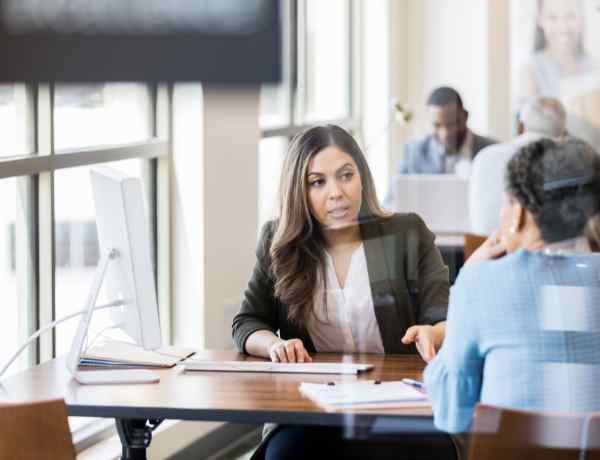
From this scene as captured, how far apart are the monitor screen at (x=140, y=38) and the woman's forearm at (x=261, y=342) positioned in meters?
1.49

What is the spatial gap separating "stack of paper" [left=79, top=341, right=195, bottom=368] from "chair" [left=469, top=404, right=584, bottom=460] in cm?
84

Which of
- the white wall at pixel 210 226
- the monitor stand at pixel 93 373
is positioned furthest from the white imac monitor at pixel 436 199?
the monitor stand at pixel 93 373

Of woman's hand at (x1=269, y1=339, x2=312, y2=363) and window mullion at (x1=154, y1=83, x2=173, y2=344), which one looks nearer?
window mullion at (x1=154, y1=83, x2=173, y2=344)

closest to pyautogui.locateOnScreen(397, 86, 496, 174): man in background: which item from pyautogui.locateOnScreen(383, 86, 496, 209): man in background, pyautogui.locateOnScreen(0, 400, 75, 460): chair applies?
pyautogui.locateOnScreen(383, 86, 496, 209): man in background

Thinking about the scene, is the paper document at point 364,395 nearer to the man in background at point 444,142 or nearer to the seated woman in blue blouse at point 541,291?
the seated woman in blue blouse at point 541,291

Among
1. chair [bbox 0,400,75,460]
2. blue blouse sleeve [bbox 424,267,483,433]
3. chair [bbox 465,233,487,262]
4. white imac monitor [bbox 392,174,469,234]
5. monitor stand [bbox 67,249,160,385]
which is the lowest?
chair [bbox 0,400,75,460]

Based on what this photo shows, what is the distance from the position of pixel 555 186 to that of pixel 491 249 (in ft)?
0.40

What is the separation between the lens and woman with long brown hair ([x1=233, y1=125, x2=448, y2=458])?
3.61ft

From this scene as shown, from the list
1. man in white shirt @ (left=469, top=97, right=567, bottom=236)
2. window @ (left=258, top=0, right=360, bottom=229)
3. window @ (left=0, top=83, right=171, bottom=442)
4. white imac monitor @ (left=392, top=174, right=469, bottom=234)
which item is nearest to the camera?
window @ (left=258, top=0, right=360, bottom=229)

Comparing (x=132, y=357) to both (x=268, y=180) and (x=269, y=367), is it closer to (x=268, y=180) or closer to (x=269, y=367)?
(x=269, y=367)

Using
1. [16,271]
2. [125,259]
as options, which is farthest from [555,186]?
[16,271]

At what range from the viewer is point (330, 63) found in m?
0.64

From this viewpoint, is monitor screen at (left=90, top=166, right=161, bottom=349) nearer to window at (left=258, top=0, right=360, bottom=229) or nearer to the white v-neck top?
the white v-neck top

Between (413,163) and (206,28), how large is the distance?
56 centimetres
